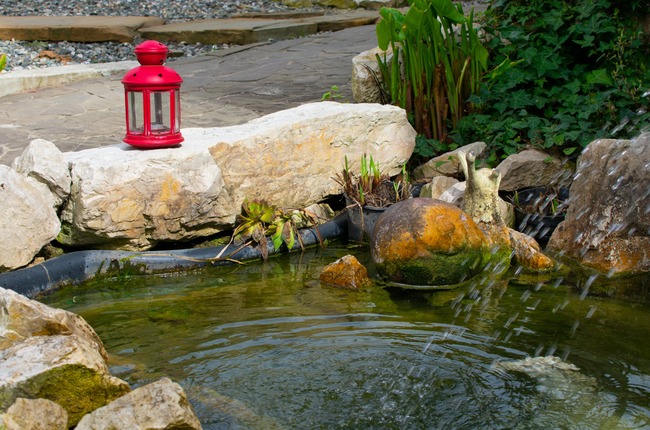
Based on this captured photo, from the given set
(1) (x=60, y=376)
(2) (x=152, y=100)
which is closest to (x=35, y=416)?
(1) (x=60, y=376)

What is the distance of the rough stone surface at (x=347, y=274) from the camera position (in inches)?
218

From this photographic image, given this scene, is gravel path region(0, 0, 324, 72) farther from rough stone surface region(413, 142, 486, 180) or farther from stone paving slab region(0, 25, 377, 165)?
rough stone surface region(413, 142, 486, 180)

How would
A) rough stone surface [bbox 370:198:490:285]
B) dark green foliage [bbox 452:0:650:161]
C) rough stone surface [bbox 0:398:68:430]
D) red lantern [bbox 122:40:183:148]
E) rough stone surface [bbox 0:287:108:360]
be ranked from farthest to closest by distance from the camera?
dark green foliage [bbox 452:0:650:161]
red lantern [bbox 122:40:183:148]
rough stone surface [bbox 370:198:490:285]
rough stone surface [bbox 0:287:108:360]
rough stone surface [bbox 0:398:68:430]

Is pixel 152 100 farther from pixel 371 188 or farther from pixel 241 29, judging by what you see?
pixel 241 29

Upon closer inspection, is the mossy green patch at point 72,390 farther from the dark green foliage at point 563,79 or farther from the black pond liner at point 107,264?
the dark green foliage at point 563,79

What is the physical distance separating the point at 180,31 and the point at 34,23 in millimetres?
2099

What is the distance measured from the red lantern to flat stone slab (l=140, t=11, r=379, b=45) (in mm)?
6029

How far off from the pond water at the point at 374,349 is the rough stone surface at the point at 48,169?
0.68 meters

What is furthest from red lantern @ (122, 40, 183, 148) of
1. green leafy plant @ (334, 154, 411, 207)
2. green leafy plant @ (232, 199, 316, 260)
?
green leafy plant @ (334, 154, 411, 207)

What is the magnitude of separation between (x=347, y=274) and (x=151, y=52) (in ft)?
6.79

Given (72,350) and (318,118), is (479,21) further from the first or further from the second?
(72,350)

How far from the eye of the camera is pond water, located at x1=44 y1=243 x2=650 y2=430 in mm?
3783

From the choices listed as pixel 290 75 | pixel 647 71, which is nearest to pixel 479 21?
pixel 647 71

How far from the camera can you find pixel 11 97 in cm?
893
